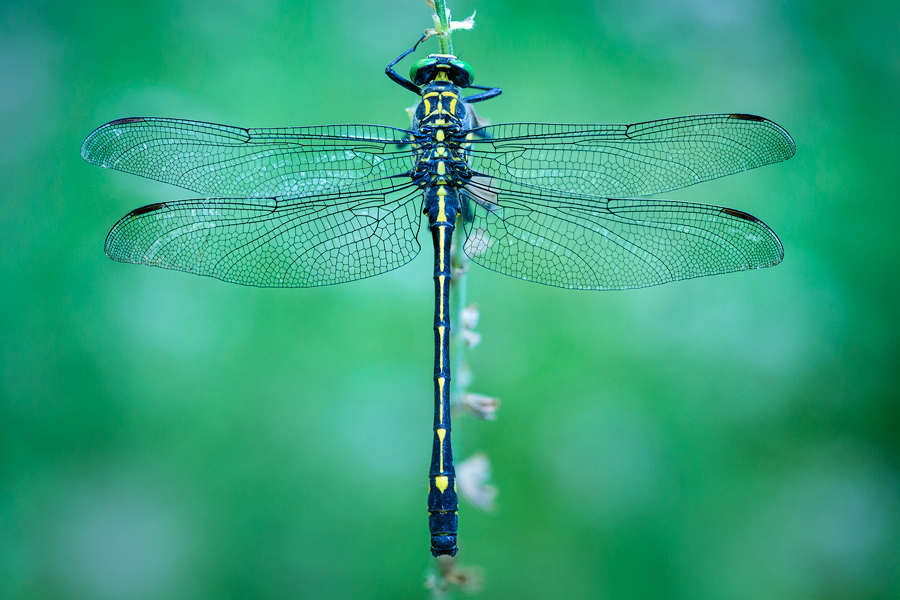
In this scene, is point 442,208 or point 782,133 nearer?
point 782,133

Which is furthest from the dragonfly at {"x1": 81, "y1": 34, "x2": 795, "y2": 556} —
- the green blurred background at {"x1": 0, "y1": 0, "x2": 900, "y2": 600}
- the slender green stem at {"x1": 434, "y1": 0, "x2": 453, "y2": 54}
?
the green blurred background at {"x1": 0, "y1": 0, "x2": 900, "y2": 600}

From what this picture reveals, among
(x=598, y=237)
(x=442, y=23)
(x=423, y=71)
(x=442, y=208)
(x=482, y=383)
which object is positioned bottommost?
(x=482, y=383)

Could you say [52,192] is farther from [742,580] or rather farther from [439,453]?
[742,580]

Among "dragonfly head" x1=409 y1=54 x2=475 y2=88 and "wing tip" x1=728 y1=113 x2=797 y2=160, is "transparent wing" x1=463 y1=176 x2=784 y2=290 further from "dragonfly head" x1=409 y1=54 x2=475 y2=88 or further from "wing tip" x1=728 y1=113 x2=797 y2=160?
"dragonfly head" x1=409 y1=54 x2=475 y2=88

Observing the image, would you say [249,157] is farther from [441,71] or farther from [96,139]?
[441,71]

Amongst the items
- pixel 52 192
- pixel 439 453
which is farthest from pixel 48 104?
pixel 439 453

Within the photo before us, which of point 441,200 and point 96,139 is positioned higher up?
point 96,139

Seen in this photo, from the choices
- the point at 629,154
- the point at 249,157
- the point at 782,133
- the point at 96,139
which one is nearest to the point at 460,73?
the point at 629,154
